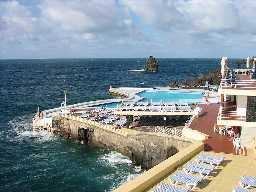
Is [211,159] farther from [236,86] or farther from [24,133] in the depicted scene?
[24,133]

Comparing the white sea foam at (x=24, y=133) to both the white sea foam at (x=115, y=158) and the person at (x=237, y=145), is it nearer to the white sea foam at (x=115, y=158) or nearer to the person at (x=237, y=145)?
the white sea foam at (x=115, y=158)

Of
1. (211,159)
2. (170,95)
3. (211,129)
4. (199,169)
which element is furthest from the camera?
(170,95)

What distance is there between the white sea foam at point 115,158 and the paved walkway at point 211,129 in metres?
7.33

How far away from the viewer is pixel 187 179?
21625mm

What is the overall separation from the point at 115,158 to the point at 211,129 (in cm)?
1045

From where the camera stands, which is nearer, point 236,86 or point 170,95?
point 236,86

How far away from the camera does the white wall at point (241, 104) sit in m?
31.2

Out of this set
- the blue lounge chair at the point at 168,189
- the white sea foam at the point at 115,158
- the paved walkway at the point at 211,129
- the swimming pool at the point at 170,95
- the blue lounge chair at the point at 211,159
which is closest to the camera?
the blue lounge chair at the point at 168,189

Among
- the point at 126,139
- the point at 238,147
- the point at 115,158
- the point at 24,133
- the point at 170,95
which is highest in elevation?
the point at 238,147

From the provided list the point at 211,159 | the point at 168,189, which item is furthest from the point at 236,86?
the point at 168,189

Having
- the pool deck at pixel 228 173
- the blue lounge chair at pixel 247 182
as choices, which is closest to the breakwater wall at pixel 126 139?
the pool deck at pixel 228 173

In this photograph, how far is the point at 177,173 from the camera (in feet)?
75.2

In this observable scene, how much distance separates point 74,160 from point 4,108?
1506 inches

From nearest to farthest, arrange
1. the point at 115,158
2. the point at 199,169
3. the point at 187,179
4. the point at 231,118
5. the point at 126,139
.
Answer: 1. the point at 187,179
2. the point at 199,169
3. the point at 231,118
4. the point at 115,158
5. the point at 126,139
